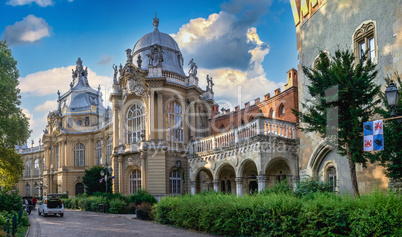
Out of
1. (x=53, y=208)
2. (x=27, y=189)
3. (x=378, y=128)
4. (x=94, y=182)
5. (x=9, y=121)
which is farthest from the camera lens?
(x=27, y=189)

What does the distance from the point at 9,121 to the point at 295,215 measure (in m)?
21.7

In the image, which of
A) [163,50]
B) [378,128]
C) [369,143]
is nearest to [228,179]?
[163,50]

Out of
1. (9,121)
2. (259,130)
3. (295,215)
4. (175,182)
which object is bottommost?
(175,182)

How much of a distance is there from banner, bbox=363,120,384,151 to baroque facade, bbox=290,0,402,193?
2055 millimetres

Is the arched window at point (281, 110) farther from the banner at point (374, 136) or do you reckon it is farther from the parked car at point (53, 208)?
the banner at point (374, 136)

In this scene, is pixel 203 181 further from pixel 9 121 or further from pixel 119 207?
pixel 9 121

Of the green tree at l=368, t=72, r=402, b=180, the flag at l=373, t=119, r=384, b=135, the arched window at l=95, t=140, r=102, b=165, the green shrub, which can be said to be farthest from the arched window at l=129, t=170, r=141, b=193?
the flag at l=373, t=119, r=384, b=135

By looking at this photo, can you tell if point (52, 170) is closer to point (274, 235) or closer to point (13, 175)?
point (13, 175)

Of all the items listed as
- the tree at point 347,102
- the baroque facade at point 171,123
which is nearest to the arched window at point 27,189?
the baroque facade at point 171,123

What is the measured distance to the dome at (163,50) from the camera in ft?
118

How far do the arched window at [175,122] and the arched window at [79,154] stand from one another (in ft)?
87.4

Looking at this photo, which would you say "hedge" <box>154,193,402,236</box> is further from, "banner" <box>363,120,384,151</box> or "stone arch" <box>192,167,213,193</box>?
"stone arch" <box>192,167,213,193</box>

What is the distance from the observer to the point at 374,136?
10578 mm

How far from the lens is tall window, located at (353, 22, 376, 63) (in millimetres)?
15398
